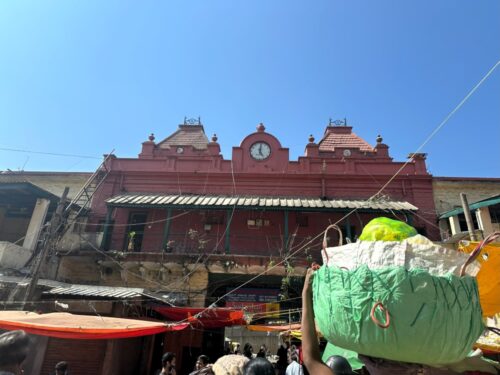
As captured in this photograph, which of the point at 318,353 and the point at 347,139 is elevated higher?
the point at 347,139

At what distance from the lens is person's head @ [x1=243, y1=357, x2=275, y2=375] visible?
2.63 meters

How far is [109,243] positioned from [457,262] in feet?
50.3

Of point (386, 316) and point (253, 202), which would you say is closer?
point (386, 316)

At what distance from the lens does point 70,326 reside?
18.6 ft

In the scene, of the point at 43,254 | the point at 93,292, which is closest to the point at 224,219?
the point at 93,292

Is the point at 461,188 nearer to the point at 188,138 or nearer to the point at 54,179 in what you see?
the point at 188,138

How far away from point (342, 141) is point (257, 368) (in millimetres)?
18353

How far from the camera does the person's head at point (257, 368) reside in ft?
8.63

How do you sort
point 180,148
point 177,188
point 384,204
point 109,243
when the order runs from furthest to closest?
point 180,148 < point 177,188 < point 109,243 < point 384,204

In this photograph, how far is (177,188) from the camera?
1630cm

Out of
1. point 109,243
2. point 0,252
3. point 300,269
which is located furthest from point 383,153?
point 0,252

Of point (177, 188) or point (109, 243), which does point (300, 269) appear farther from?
point (109, 243)

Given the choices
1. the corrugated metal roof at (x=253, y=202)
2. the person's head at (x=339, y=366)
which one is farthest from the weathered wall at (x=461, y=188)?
the person's head at (x=339, y=366)

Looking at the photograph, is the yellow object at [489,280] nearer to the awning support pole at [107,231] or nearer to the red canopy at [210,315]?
the red canopy at [210,315]
